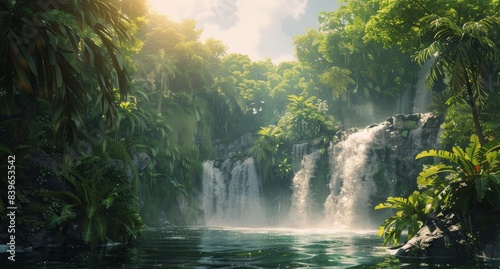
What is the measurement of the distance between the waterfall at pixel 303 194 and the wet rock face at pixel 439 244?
25478 mm

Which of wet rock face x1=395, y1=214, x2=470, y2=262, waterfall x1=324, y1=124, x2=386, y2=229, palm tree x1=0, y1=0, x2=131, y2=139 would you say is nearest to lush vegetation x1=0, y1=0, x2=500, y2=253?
palm tree x1=0, y1=0, x2=131, y2=139

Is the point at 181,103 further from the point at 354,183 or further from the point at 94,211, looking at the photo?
the point at 94,211

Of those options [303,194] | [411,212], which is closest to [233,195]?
Answer: [303,194]

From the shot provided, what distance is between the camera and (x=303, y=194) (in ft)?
126

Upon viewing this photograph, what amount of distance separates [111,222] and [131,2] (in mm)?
12698

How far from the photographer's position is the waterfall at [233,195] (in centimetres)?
4098

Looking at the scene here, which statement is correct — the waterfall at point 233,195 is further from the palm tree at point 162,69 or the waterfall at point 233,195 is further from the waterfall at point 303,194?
the palm tree at point 162,69

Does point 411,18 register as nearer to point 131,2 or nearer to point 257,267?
point 131,2

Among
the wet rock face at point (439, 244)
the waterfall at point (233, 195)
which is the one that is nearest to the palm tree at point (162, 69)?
the waterfall at point (233, 195)

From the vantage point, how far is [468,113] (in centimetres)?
2062

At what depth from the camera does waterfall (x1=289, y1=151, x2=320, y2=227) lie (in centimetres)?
3742

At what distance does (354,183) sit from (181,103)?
17.2 metres

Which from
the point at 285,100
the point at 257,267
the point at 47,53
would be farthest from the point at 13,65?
the point at 285,100

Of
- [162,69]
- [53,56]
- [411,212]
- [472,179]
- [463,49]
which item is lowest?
[411,212]
